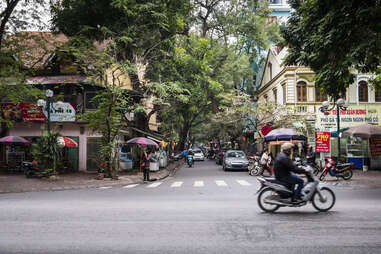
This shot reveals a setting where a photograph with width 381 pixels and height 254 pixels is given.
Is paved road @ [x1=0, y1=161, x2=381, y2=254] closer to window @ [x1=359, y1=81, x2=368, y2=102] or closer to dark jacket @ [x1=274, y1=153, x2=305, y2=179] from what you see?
dark jacket @ [x1=274, y1=153, x2=305, y2=179]

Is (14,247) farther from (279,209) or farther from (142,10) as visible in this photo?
(142,10)

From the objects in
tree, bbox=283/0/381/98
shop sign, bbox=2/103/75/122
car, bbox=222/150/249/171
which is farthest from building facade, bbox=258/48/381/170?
shop sign, bbox=2/103/75/122

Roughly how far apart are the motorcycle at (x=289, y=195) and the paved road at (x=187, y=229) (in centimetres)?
26

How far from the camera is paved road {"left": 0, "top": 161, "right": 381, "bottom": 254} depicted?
538 cm

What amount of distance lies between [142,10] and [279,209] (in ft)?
57.1

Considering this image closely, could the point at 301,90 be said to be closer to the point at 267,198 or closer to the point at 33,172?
the point at 33,172

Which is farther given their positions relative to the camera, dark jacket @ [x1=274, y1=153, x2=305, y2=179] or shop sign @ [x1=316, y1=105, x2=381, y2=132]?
shop sign @ [x1=316, y1=105, x2=381, y2=132]

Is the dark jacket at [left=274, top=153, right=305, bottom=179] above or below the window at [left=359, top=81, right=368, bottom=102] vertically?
below

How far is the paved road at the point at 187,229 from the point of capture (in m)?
5.38

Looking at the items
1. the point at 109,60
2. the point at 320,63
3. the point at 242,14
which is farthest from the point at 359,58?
the point at 242,14

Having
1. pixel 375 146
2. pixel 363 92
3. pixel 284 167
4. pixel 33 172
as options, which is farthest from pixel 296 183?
pixel 363 92

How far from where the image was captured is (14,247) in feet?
18.0

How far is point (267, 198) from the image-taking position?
331 inches

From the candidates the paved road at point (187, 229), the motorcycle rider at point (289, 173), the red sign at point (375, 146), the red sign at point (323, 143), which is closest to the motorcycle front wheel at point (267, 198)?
the paved road at point (187, 229)
